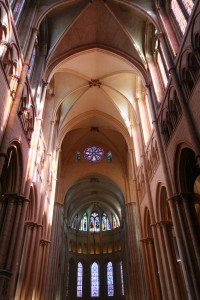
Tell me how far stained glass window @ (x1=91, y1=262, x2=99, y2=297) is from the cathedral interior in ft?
20.3

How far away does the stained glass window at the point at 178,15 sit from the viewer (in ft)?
33.1

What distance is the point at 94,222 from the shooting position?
35.9m

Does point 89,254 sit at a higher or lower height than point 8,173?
higher

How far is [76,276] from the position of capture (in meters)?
31.2

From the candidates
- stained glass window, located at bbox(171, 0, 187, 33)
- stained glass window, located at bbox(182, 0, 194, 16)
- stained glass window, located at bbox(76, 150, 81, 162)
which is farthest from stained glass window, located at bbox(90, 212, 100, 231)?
stained glass window, located at bbox(182, 0, 194, 16)

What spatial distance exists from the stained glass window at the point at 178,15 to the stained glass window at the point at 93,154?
54.9 feet

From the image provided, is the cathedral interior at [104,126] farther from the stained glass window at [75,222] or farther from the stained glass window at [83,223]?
the stained glass window at [75,222]

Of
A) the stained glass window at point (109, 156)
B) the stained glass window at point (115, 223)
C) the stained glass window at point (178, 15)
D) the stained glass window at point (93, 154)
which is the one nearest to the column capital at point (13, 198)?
the stained glass window at point (178, 15)

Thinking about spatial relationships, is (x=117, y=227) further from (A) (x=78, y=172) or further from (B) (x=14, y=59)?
(B) (x=14, y=59)

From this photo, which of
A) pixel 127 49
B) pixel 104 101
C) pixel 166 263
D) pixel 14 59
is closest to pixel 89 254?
pixel 104 101

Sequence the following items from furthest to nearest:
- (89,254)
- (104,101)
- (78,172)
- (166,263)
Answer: (89,254) < (78,172) < (104,101) < (166,263)

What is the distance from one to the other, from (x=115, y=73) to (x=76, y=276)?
83.3 feet

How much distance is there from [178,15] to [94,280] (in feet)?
100

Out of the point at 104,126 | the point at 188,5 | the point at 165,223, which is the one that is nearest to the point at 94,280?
the point at 104,126
